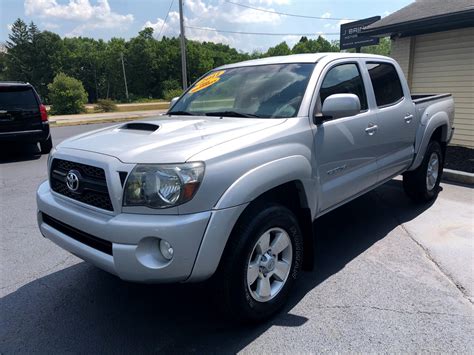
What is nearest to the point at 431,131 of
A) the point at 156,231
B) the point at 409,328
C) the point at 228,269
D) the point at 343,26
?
the point at 409,328

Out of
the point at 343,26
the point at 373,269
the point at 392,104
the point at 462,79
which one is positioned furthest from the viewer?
the point at 343,26

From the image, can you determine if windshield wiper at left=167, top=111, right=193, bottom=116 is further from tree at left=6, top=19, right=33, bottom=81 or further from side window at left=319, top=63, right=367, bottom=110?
tree at left=6, top=19, right=33, bottom=81

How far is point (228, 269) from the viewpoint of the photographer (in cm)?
254

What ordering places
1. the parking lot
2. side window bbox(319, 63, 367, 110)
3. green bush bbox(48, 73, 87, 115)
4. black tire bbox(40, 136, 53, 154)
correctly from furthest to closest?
green bush bbox(48, 73, 87, 115) < black tire bbox(40, 136, 53, 154) < side window bbox(319, 63, 367, 110) < the parking lot

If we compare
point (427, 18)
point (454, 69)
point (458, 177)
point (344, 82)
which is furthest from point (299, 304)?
point (454, 69)

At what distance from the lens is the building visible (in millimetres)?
8547

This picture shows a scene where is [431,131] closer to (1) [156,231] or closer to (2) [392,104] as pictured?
(2) [392,104]

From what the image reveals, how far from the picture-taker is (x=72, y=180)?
2.77 meters

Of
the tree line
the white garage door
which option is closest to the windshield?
the white garage door

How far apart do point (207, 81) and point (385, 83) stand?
2011mm

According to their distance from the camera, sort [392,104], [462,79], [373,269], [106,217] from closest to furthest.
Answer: [106,217]
[373,269]
[392,104]
[462,79]

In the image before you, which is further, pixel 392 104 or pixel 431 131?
pixel 431 131

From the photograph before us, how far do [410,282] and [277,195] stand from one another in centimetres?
145

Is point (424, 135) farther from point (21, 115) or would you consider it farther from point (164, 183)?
point (21, 115)
